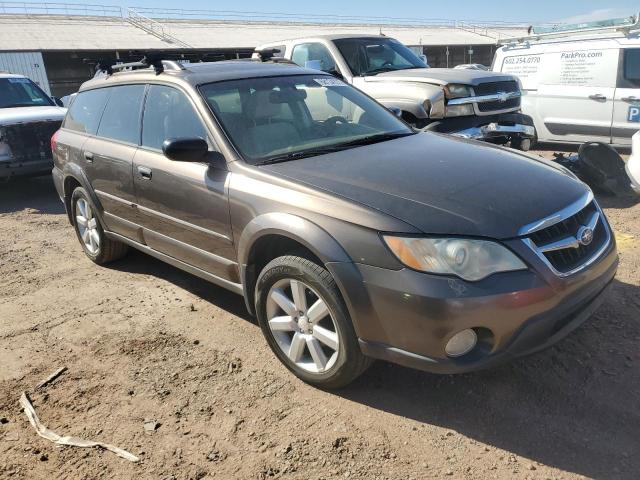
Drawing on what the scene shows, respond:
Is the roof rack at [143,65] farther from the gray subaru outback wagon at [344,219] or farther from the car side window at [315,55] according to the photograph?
the car side window at [315,55]

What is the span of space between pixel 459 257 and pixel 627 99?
21.6ft

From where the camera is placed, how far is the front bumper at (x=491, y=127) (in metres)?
6.93

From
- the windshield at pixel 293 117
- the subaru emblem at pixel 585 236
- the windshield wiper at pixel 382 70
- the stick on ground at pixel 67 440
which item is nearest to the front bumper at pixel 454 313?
the subaru emblem at pixel 585 236

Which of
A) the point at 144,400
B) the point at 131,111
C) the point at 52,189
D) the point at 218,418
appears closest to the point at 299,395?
the point at 218,418

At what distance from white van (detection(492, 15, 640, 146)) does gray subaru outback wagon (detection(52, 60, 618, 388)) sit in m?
5.08

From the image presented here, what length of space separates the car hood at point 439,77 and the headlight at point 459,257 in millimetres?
4883

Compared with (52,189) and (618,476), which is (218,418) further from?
(52,189)

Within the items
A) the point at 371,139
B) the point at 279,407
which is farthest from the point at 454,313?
the point at 371,139

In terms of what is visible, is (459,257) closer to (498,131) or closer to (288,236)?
(288,236)

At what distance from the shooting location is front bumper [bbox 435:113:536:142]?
6.93 m

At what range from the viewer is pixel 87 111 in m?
5.12

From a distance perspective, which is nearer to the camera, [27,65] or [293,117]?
[293,117]

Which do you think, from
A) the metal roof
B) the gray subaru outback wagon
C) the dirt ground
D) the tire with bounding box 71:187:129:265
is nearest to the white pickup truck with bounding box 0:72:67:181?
the tire with bounding box 71:187:129:265

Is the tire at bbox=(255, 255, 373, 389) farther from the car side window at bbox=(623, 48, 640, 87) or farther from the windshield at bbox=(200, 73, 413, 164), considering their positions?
the car side window at bbox=(623, 48, 640, 87)
